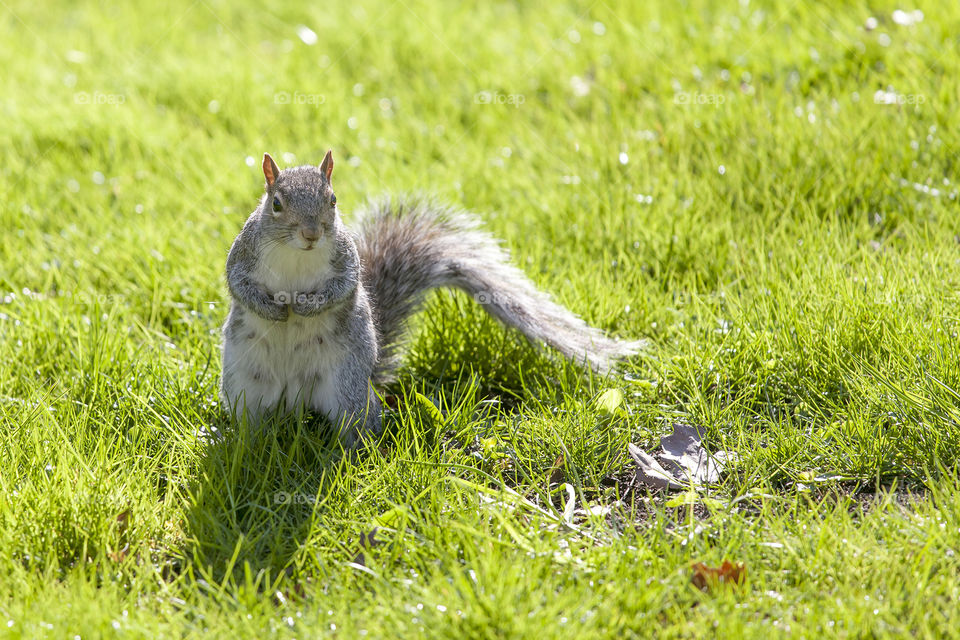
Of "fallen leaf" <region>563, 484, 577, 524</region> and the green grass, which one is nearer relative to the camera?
the green grass

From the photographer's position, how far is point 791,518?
1.95 meters

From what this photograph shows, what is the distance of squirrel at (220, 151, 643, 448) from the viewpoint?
86.7 inches

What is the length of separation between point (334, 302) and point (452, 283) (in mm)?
434

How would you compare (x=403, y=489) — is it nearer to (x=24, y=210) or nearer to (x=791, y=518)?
(x=791, y=518)

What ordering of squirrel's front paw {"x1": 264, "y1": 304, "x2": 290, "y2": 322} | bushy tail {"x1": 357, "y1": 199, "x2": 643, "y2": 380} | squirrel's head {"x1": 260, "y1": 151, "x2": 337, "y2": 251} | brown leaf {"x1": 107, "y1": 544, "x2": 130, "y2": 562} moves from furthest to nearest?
bushy tail {"x1": 357, "y1": 199, "x2": 643, "y2": 380} → squirrel's front paw {"x1": 264, "y1": 304, "x2": 290, "y2": 322} → squirrel's head {"x1": 260, "y1": 151, "x2": 337, "y2": 251} → brown leaf {"x1": 107, "y1": 544, "x2": 130, "y2": 562}

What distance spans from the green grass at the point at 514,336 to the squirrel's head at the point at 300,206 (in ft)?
1.60

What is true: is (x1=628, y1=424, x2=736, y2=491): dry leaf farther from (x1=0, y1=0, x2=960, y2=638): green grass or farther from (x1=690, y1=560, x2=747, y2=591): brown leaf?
(x1=690, y1=560, x2=747, y2=591): brown leaf

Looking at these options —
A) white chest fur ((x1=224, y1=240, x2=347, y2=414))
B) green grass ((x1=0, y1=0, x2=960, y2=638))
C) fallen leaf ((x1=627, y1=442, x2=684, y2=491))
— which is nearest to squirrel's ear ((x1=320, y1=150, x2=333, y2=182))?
white chest fur ((x1=224, y1=240, x2=347, y2=414))

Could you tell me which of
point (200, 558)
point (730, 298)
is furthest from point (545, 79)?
point (200, 558)

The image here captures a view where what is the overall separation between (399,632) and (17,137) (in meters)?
3.22

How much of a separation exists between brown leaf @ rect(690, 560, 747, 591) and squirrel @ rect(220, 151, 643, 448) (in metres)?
0.81

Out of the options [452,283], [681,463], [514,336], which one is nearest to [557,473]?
[681,463]

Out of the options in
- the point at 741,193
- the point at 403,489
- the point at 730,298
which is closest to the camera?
the point at 403,489

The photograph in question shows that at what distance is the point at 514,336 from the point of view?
2.63m
